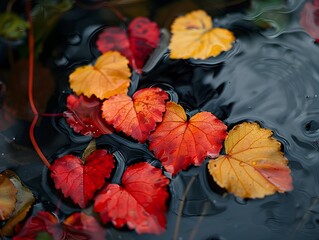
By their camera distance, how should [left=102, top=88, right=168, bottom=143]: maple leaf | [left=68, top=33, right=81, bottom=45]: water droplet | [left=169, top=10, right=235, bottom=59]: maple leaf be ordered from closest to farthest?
1. [left=102, top=88, right=168, bottom=143]: maple leaf
2. [left=169, top=10, right=235, bottom=59]: maple leaf
3. [left=68, top=33, right=81, bottom=45]: water droplet

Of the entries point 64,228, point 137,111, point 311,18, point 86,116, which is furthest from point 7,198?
point 311,18

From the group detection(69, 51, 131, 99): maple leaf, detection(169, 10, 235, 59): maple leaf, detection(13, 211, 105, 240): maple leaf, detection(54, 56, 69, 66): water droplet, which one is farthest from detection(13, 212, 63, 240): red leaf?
detection(169, 10, 235, 59): maple leaf

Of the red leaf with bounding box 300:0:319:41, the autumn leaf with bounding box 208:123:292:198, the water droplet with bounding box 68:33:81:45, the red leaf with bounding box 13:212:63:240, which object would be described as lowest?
the red leaf with bounding box 13:212:63:240

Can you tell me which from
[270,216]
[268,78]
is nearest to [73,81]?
[268,78]

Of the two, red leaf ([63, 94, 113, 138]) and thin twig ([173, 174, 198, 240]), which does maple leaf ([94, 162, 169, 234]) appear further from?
red leaf ([63, 94, 113, 138])

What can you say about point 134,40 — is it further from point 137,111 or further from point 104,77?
point 137,111

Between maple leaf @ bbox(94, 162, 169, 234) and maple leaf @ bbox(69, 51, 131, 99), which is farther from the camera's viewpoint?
maple leaf @ bbox(69, 51, 131, 99)
